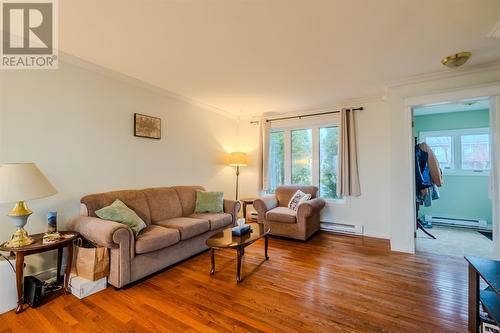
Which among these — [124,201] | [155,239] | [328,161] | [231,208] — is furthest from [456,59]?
[124,201]

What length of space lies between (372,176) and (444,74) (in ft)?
5.87

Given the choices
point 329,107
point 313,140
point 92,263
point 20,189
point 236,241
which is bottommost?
point 92,263

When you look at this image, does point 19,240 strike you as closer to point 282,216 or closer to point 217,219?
point 217,219

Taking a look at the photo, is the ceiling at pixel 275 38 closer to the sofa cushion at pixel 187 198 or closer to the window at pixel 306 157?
the window at pixel 306 157

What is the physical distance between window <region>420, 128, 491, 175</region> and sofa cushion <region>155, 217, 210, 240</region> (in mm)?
5159

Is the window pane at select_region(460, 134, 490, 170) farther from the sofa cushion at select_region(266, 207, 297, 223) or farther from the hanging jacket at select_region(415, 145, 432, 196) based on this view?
the sofa cushion at select_region(266, 207, 297, 223)

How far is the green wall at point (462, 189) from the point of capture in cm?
451

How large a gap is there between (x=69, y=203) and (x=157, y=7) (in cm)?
229

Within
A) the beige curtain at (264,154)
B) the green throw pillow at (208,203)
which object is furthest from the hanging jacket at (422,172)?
the green throw pillow at (208,203)

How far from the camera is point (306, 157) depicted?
4836mm

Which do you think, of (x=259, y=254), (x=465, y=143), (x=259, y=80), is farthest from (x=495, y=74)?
(x=259, y=254)

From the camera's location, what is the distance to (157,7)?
72.9 inches

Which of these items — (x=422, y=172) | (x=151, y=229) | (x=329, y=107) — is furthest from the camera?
(x=329, y=107)

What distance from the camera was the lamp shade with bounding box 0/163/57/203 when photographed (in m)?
1.86
